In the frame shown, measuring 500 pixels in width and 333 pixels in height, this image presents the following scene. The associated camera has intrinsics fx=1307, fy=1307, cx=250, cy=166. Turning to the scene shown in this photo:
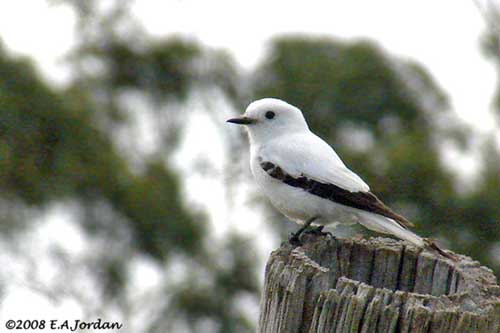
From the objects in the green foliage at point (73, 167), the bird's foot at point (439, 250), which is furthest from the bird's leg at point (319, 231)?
the green foliage at point (73, 167)

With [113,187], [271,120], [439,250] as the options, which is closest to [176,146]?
[113,187]

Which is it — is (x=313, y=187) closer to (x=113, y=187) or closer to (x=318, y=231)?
(x=318, y=231)

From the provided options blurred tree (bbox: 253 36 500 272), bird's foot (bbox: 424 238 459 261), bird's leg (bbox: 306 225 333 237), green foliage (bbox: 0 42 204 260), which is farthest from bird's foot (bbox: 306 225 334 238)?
green foliage (bbox: 0 42 204 260)

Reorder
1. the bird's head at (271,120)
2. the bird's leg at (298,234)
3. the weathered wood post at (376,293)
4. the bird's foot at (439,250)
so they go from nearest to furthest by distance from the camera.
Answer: the weathered wood post at (376,293) → the bird's foot at (439,250) → the bird's leg at (298,234) → the bird's head at (271,120)

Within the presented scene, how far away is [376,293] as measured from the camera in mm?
4781

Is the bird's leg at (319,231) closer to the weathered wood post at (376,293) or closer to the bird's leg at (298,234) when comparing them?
the bird's leg at (298,234)

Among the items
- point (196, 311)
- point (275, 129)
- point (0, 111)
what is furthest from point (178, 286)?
point (275, 129)

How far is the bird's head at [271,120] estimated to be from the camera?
8.14 m

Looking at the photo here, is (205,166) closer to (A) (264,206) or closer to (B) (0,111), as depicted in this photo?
(A) (264,206)

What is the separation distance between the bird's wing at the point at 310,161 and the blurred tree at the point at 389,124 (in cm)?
514

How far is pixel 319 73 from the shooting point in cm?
1617

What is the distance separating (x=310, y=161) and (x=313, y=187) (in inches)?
8.6

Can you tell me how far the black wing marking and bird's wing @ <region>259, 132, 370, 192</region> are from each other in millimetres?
25

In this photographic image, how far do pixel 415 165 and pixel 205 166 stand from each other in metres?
2.27
